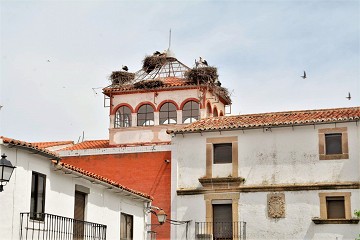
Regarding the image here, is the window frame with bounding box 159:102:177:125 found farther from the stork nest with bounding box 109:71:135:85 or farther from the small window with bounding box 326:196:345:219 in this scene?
the small window with bounding box 326:196:345:219

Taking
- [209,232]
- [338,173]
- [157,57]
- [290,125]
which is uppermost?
[157,57]

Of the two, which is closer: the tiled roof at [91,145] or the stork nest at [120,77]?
the tiled roof at [91,145]

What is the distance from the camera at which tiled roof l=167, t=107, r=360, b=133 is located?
92.3ft

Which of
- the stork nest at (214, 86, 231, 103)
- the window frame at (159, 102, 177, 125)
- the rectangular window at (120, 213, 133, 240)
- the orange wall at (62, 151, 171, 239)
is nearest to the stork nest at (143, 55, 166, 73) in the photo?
the window frame at (159, 102, 177, 125)

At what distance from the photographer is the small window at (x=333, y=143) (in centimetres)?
2784

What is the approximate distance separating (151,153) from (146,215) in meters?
5.68

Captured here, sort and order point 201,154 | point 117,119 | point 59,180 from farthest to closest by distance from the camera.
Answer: point 117,119 → point 201,154 → point 59,180

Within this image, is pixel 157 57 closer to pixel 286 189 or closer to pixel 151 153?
pixel 151 153

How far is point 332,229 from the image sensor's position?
27.1m

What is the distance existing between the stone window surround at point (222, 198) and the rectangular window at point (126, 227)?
5.64 meters

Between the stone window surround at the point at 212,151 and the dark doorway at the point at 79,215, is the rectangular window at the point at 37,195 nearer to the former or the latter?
the dark doorway at the point at 79,215

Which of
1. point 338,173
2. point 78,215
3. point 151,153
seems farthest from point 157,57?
point 78,215

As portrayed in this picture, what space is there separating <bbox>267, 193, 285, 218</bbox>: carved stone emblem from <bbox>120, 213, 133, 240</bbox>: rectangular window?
6.56 metres

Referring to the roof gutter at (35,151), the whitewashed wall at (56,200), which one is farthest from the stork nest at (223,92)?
the roof gutter at (35,151)
